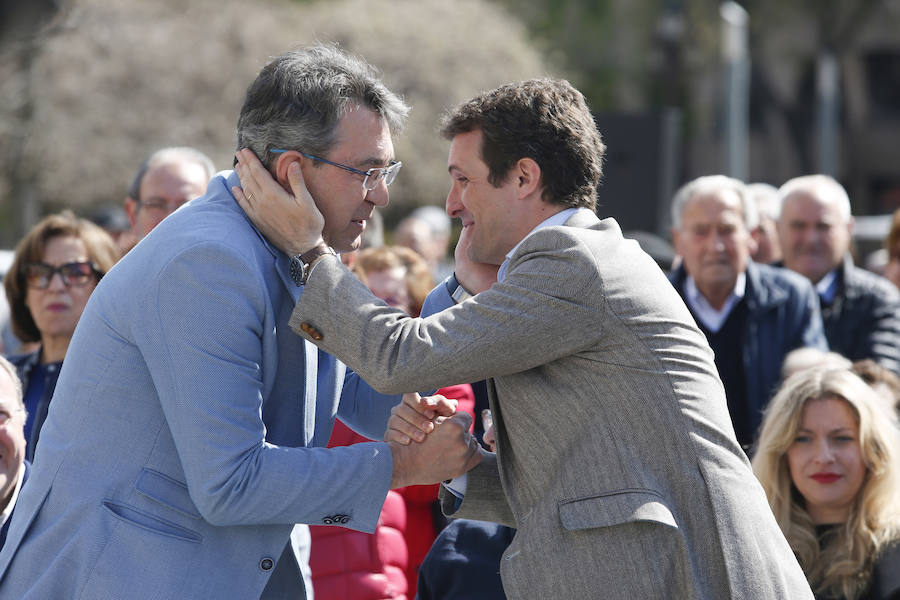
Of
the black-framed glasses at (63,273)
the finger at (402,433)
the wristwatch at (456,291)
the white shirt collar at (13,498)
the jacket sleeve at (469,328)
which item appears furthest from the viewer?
the black-framed glasses at (63,273)

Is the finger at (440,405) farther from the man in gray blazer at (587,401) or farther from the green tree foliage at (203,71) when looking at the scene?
the green tree foliage at (203,71)

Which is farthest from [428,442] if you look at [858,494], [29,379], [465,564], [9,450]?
[29,379]

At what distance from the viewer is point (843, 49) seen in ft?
87.7

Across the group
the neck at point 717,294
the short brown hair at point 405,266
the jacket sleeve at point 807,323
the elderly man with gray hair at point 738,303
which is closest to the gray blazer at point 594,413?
the short brown hair at point 405,266

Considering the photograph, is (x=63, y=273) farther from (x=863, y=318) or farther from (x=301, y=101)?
(x=863, y=318)

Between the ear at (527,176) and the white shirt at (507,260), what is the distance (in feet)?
0.26

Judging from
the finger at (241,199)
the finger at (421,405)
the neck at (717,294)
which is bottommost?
the finger at (421,405)

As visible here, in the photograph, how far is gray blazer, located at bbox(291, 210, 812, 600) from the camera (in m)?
2.42

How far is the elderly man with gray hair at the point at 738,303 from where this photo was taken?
5398 mm

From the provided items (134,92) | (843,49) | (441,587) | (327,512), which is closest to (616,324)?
(327,512)

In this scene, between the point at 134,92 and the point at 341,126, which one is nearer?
the point at 341,126

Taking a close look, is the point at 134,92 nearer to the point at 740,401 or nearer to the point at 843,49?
the point at 740,401

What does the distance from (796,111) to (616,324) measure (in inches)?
1047

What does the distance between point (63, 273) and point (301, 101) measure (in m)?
2.74
